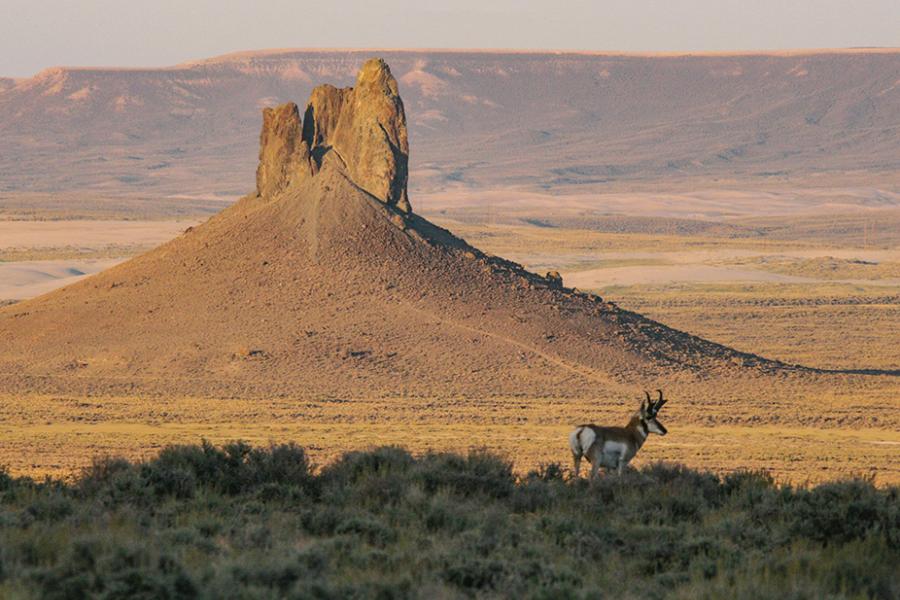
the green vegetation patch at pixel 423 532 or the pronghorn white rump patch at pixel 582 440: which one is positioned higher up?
the pronghorn white rump patch at pixel 582 440

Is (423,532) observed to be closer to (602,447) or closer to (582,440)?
(582,440)

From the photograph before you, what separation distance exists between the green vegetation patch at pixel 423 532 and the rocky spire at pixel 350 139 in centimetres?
3017

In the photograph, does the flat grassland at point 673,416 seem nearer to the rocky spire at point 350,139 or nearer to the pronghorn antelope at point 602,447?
the pronghorn antelope at point 602,447

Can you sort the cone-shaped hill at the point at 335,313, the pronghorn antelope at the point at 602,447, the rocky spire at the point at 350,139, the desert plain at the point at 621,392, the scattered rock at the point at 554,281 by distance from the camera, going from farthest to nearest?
the scattered rock at the point at 554,281
the rocky spire at the point at 350,139
the cone-shaped hill at the point at 335,313
the desert plain at the point at 621,392
the pronghorn antelope at the point at 602,447

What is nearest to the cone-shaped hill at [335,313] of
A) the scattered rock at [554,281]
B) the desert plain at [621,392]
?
the desert plain at [621,392]

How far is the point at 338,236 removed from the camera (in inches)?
1832

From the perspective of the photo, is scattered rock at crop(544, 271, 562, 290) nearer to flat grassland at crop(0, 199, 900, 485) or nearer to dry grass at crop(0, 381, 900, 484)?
flat grassland at crop(0, 199, 900, 485)

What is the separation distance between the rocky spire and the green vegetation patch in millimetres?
30170

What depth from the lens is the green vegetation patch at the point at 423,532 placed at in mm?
11500

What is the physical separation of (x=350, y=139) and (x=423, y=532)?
34561 mm

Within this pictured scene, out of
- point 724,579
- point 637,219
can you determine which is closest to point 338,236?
point 724,579

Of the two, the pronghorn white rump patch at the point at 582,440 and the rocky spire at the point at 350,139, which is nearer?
the pronghorn white rump patch at the point at 582,440

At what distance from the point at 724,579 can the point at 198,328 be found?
34684 mm

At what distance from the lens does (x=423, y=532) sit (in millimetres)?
13891
